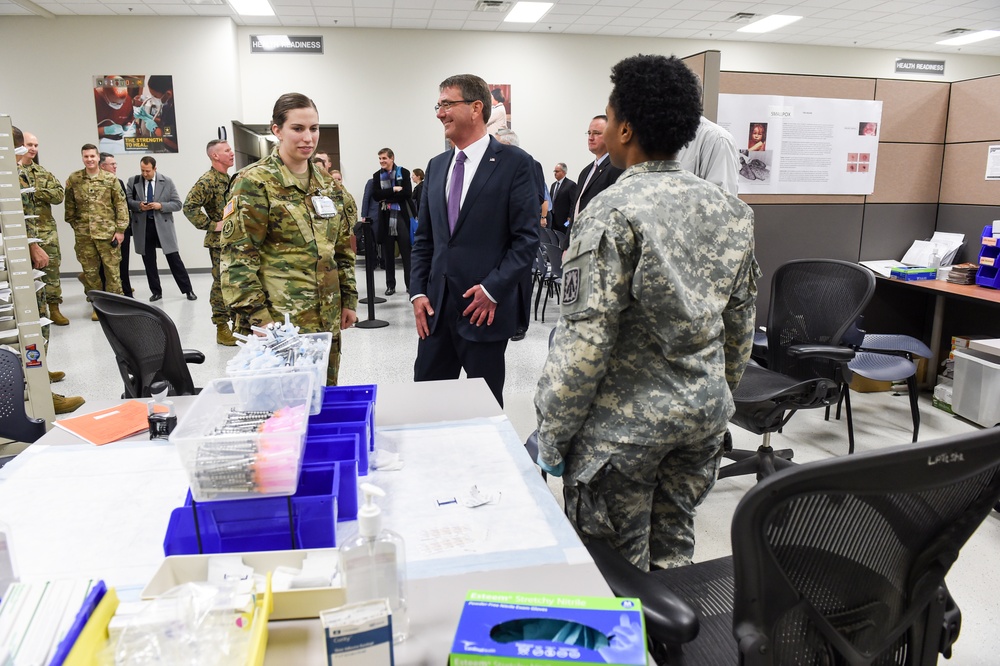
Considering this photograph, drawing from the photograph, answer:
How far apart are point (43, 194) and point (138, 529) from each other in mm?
6055

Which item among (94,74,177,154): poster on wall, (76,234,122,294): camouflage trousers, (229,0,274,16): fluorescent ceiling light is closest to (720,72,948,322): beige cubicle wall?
(76,234,122,294): camouflage trousers

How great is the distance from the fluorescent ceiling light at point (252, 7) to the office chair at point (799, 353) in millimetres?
8157

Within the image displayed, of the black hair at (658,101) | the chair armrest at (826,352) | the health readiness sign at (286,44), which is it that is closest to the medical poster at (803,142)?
the chair armrest at (826,352)

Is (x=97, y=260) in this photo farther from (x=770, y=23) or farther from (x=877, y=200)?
(x=770, y=23)

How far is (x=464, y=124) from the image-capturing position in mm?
2527

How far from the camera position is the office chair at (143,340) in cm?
228

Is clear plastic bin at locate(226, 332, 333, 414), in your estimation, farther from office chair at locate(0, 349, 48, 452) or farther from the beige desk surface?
office chair at locate(0, 349, 48, 452)

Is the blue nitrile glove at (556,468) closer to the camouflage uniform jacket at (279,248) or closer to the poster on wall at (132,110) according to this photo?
the camouflage uniform jacket at (279,248)

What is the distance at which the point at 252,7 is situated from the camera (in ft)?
28.7

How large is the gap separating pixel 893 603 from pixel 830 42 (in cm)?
1243

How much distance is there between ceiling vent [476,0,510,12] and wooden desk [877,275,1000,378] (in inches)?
256

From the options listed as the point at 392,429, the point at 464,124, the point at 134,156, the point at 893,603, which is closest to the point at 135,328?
the point at 392,429

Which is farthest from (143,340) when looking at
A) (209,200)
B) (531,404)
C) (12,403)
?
(209,200)

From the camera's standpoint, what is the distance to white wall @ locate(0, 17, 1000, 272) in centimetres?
894
